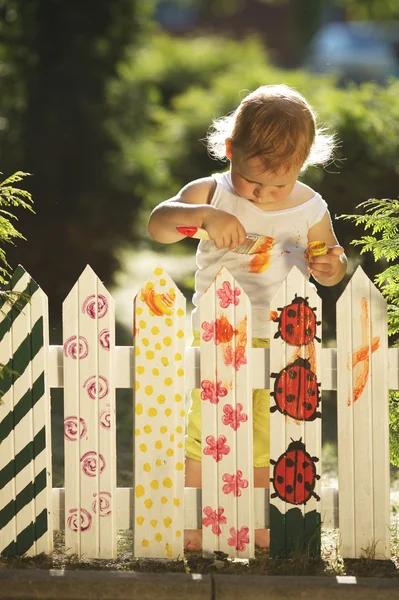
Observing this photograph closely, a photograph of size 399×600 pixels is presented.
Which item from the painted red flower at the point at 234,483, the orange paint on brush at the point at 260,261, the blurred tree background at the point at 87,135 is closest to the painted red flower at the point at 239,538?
the painted red flower at the point at 234,483

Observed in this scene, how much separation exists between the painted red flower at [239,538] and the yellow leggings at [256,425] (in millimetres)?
332

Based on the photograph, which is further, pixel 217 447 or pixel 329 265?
pixel 329 265

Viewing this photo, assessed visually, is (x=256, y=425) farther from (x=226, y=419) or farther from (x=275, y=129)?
(x=275, y=129)

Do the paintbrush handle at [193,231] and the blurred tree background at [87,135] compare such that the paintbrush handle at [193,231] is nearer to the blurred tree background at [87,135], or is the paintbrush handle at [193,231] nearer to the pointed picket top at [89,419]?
the pointed picket top at [89,419]

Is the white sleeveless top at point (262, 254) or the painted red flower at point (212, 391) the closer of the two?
the painted red flower at point (212, 391)

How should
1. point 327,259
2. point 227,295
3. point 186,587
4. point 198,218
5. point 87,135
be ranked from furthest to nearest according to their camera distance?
point 87,135 < point 327,259 < point 198,218 < point 227,295 < point 186,587

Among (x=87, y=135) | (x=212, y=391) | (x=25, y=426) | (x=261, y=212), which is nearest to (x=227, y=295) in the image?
(x=212, y=391)

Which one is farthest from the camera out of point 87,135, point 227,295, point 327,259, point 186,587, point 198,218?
point 87,135

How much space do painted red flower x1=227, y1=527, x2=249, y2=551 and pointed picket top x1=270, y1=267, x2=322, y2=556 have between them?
9cm

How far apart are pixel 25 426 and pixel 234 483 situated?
760 millimetres

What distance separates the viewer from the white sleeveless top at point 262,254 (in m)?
3.51

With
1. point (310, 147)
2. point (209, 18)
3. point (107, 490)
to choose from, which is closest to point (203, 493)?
point (107, 490)

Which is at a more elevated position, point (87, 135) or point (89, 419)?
point (87, 135)

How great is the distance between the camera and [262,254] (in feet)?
11.5
